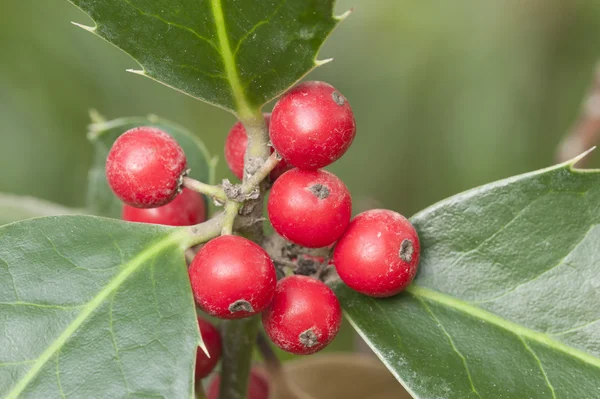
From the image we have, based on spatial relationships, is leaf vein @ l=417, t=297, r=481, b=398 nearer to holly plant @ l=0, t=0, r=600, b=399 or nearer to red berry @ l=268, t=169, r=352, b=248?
holly plant @ l=0, t=0, r=600, b=399

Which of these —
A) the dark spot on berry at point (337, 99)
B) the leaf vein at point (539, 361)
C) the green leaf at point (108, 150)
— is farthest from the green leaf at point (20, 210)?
the leaf vein at point (539, 361)

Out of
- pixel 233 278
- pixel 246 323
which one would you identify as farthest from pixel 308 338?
pixel 246 323

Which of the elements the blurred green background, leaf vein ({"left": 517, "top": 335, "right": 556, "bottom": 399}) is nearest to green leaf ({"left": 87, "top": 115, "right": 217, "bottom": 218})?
leaf vein ({"left": 517, "top": 335, "right": 556, "bottom": 399})

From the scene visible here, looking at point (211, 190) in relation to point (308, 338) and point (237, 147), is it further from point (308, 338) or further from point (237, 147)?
point (308, 338)

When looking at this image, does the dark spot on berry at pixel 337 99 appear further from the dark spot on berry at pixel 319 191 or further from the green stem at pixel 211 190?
the green stem at pixel 211 190

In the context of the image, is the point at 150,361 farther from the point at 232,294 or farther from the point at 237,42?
the point at 237,42

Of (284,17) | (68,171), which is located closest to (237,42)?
(284,17)

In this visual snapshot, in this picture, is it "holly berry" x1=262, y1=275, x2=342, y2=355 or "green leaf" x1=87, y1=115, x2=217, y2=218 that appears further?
"green leaf" x1=87, y1=115, x2=217, y2=218
